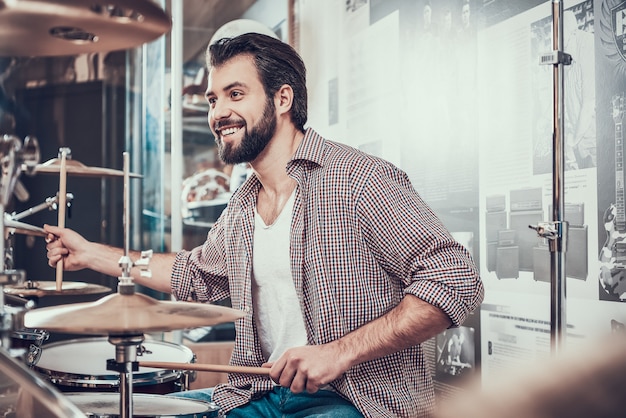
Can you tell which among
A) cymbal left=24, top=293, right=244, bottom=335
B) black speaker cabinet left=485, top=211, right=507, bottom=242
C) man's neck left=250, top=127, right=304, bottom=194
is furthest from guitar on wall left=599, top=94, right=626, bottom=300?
cymbal left=24, top=293, right=244, bottom=335

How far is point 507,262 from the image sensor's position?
2086 mm

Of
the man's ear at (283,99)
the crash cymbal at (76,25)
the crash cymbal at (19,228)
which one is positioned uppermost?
the man's ear at (283,99)

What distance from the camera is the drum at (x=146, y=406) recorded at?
1376 millimetres

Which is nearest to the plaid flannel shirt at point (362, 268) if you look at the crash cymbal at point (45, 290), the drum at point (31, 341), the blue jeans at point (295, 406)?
the blue jeans at point (295, 406)

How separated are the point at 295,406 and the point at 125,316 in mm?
577

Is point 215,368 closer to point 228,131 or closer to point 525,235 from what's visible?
point 228,131

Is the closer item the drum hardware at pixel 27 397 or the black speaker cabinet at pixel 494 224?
the drum hardware at pixel 27 397

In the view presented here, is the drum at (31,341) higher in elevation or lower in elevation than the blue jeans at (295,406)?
higher

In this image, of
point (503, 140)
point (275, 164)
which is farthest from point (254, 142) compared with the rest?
point (503, 140)

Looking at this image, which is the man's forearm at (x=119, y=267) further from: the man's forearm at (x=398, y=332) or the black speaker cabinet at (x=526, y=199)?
the black speaker cabinet at (x=526, y=199)

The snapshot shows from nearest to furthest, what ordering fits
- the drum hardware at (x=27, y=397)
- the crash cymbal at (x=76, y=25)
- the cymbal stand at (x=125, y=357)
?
the drum hardware at (x=27, y=397) → the crash cymbal at (x=76, y=25) → the cymbal stand at (x=125, y=357)

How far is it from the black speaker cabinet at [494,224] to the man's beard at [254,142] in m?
0.68

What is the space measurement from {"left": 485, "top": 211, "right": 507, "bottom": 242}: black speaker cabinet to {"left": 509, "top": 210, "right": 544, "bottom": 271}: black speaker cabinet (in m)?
0.05

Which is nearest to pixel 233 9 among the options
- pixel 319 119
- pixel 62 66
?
pixel 319 119
